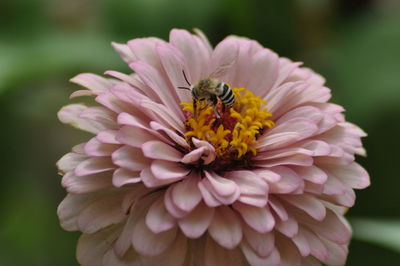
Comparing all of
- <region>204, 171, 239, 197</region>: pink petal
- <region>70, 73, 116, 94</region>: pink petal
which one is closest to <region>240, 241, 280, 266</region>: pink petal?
<region>204, 171, 239, 197</region>: pink petal

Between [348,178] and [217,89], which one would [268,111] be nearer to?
[217,89]

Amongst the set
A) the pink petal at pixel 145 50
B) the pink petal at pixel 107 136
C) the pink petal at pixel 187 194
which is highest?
the pink petal at pixel 145 50

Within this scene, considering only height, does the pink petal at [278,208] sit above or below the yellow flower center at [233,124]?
below

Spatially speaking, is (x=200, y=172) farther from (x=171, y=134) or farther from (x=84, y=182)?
(x=84, y=182)

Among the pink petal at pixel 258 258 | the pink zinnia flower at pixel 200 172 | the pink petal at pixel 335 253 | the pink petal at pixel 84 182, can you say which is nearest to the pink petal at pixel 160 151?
the pink zinnia flower at pixel 200 172

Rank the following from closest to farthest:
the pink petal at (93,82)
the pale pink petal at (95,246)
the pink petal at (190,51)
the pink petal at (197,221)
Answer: the pink petal at (197,221) < the pale pink petal at (95,246) < the pink petal at (93,82) < the pink petal at (190,51)

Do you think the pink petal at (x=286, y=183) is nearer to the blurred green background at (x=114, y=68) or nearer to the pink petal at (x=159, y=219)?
the pink petal at (x=159, y=219)
